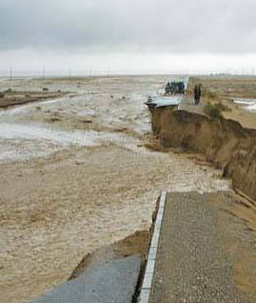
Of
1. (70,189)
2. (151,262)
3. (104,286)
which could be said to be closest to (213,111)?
(70,189)

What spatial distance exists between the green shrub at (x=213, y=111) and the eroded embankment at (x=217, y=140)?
0.44 m

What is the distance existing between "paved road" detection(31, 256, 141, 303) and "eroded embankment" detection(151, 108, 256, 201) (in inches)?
349

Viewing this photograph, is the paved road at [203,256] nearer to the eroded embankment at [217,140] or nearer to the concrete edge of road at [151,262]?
the concrete edge of road at [151,262]

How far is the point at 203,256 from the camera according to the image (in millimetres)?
7656

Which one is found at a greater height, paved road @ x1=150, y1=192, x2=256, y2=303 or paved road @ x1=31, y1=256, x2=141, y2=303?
paved road @ x1=150, y1=192, x2=256, y2=303

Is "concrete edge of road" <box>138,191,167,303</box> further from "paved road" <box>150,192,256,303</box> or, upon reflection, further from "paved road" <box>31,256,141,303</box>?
"paved road" <box>31,256,141,303</box>

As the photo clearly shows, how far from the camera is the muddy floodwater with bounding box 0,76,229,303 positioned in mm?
11211

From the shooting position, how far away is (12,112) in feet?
131

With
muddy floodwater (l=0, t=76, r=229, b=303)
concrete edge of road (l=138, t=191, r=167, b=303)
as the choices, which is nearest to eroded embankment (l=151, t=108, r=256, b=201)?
muddy floodwater (l=0, t=76, r=229, b=303)

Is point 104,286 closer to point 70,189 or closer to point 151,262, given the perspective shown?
point 151,262

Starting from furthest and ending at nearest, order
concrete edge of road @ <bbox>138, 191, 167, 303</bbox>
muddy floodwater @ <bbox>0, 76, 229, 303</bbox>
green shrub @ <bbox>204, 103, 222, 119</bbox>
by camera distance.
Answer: green shrub @ <bbox>204, 103, 222, 119</bbox>, muddy floodwater @ <bbox>0, 76, 229, 303</bbox>, concrete edge of road @ <bbox>138, 191, 167, 303</bbox>

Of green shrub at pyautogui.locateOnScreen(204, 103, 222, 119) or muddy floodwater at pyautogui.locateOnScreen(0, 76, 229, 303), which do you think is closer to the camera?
muddy floodwater at pyautogui.locateOnScreen(0, 76, 229, 303)

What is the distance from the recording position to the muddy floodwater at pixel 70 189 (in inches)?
441

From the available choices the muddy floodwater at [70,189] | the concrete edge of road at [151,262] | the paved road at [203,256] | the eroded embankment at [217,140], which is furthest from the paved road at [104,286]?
the eroded embankment at [217,140]
